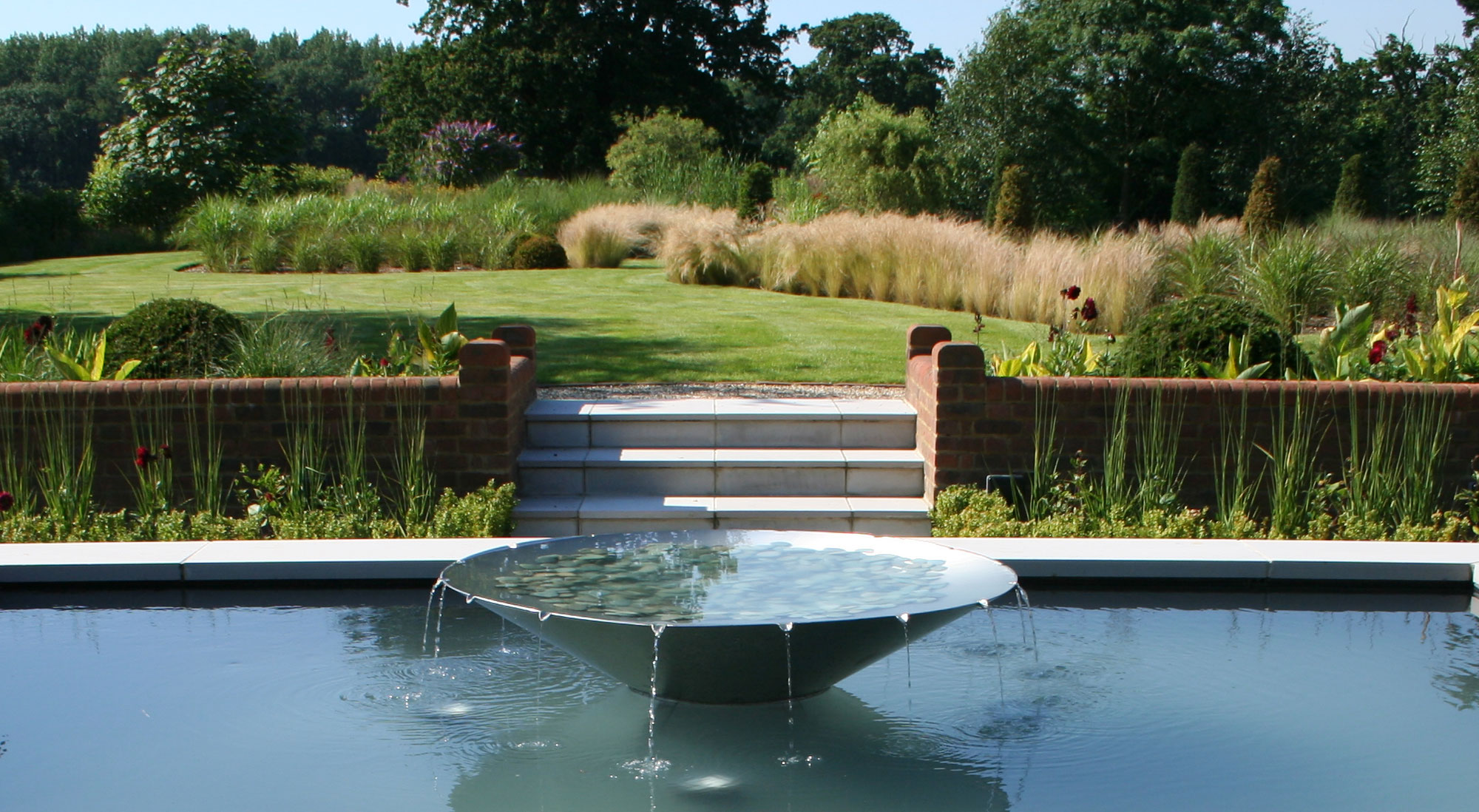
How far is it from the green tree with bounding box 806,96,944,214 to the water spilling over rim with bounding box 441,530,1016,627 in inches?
693

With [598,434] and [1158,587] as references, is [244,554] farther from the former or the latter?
[1158,587]

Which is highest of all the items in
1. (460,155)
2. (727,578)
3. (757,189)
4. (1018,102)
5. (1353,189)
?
(1018,102)

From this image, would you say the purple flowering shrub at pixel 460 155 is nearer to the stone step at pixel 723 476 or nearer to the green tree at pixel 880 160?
the green tree at pixel 880 160

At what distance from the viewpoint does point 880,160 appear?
22.7 m

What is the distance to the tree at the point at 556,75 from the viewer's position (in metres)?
35.7

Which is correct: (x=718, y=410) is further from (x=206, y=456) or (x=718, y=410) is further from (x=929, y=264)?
(x=929, y=264)

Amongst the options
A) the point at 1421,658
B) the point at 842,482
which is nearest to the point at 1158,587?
the point at 1421,658

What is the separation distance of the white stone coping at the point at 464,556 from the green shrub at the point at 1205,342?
2.09m

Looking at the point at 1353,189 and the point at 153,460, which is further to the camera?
the point at 1353,189

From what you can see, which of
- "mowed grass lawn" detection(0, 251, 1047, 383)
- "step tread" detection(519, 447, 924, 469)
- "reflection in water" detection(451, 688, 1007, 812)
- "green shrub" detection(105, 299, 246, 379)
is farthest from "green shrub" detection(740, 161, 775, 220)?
"reflection in water" detection(451, 688, 1007, 812)

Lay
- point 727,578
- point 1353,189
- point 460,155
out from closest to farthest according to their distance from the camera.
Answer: point 727,578, point 1353,189, point 460,155

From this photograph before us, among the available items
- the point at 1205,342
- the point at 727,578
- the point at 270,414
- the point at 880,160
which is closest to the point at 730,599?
the point at 727,578

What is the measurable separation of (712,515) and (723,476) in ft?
1.56

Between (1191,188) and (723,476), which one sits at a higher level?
(1191,188)
